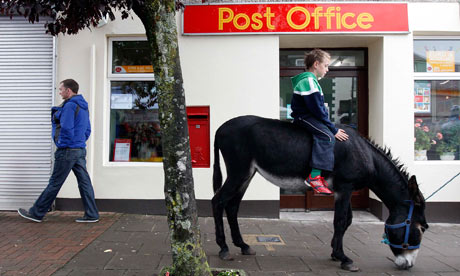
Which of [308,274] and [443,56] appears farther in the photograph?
[443,56]

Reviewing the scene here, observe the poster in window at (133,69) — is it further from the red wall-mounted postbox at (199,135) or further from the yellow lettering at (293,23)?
the yellow lettering at (293,23)

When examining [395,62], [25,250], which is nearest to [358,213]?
[395,62]

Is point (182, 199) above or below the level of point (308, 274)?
above

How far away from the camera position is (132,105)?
22.3ft

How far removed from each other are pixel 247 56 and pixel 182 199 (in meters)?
3.98

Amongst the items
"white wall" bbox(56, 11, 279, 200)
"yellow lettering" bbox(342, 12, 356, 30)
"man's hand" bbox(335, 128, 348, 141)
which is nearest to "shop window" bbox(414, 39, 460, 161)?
"yellow lettering" bbox(342, 12, 356, 30)

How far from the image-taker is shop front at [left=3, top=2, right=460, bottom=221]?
6309 mm

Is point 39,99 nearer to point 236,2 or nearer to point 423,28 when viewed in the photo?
point 236,2

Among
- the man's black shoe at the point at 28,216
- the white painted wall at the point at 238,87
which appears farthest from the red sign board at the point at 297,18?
the man's black shoe at the point at 28,216

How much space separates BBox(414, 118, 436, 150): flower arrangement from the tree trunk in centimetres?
527

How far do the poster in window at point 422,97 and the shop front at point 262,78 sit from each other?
0.06 ft

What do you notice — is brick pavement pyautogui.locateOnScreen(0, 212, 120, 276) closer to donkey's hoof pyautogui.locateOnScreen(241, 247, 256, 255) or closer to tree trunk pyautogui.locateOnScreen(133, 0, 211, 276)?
tree trunk pyautogui.locateOnScreen(133, 0, 211, 276)

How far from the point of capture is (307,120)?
13.3ft

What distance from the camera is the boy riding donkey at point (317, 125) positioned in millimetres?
3887
